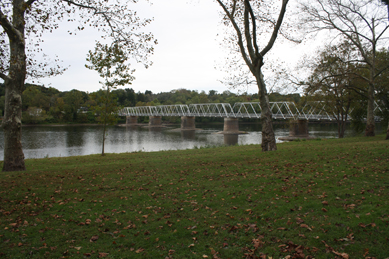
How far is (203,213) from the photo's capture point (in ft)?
19.5

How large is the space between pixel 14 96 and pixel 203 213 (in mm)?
8110

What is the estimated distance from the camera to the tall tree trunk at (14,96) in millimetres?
9312

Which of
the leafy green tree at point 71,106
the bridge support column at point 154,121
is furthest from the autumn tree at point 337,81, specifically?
the leafy green tree at point 71,106

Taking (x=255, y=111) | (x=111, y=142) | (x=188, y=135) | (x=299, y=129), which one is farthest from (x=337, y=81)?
(x=255, y=111)

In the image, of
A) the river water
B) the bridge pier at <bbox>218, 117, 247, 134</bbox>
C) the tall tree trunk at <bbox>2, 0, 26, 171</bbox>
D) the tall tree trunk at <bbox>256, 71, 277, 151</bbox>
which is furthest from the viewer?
the bridge pier at <bbox>218, 117, 247, 134</bbox>

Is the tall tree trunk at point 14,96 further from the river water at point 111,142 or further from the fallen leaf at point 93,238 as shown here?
the river water at point 111,142

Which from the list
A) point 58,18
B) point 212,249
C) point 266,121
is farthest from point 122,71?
point 212,249

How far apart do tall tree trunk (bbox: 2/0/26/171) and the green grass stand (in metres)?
1.71

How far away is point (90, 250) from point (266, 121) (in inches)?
427

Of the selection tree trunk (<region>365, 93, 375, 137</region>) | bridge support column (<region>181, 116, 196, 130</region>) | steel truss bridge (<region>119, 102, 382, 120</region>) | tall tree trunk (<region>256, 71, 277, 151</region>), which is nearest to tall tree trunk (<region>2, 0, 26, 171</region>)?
tall tree trunk (<region>256, 71, 277, 151</region>)

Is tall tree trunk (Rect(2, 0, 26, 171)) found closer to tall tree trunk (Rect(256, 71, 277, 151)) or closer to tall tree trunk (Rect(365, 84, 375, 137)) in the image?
tall tree trunk (Rect(256, 71, 277, 151))

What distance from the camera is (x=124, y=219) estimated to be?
19.0ft

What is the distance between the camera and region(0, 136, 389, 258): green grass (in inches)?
174

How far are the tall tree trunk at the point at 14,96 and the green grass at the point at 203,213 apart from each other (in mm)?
1713
